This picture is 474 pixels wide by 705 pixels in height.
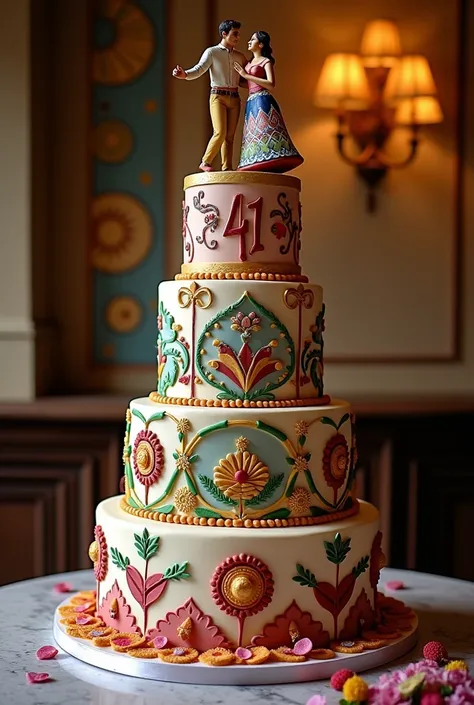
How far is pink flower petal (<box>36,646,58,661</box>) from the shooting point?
207 cm

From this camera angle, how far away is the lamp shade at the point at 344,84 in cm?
396

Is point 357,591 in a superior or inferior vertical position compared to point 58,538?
superior

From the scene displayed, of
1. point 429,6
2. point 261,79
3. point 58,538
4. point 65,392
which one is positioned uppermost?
point 429,6

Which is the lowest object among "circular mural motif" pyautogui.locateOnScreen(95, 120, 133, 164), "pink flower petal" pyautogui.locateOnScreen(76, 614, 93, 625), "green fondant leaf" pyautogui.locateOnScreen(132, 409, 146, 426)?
"pink flower petal" pyautogui.locateOnScreen(76, 614, 93, 625)

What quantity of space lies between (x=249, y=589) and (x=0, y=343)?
7.05ft

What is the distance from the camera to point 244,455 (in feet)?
6.85

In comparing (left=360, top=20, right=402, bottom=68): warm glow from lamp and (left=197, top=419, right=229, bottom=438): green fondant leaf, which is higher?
(left=360, top=20, right=402, bottom=68): warm glow from lamp

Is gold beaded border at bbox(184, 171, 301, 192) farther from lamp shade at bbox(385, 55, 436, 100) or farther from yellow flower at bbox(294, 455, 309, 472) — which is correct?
lamp shade at bbox(385, 55, 436, 100)

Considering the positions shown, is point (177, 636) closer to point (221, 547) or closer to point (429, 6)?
point (221, 547)

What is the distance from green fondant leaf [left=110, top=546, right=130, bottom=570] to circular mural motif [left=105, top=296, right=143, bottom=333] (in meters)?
2.02

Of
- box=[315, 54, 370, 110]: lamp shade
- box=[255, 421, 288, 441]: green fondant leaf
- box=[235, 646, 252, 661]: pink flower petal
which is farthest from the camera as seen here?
box=[315, 54, 370, 110]: lamp shade

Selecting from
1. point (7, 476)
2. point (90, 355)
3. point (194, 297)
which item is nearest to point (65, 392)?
point (90, 355)

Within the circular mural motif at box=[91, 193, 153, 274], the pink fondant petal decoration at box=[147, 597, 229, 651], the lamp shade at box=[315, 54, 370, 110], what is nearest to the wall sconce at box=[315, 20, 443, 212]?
the lamp shade at box=[315, 54, 370, 110]

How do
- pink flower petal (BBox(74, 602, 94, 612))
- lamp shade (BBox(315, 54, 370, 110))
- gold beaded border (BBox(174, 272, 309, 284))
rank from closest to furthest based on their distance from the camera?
1. gold beaded border (BBox(174, 272, 309, 284))
2. pink flower petal (BBox(74, 602, 94, 612))
3. lamp shade (BBox(315, 54, 370, 110))
